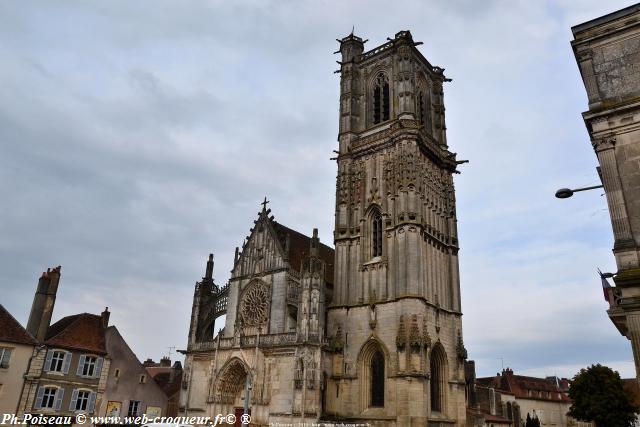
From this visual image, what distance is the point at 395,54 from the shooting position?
36875mm

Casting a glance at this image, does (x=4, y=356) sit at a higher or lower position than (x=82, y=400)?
higher

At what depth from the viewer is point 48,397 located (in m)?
28.9

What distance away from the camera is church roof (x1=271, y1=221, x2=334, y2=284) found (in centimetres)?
3403

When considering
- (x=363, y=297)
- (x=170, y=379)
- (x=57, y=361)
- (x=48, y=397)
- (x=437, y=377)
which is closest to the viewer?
(x=48, y=397)

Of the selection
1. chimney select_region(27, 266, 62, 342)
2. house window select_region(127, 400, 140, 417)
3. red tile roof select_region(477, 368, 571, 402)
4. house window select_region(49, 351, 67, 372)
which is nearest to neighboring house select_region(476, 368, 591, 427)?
red tile roof select_region(477, 368, 571, 402)

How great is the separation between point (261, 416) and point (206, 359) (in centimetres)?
652

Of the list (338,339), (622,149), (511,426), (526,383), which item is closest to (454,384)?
(338,339)

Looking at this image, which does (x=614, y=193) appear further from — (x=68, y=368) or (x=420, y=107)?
(x=68, y=368)

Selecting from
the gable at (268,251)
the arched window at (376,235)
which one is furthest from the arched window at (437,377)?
the gable at (268,251)

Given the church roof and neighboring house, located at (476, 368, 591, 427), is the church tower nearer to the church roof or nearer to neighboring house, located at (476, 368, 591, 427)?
the church roof

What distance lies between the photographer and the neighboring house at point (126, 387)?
3200 cm

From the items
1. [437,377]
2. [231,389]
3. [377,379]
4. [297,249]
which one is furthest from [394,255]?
[231,389]

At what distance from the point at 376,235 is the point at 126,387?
19318 millimetres

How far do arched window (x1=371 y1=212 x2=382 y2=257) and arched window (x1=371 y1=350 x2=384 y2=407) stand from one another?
636 cm
